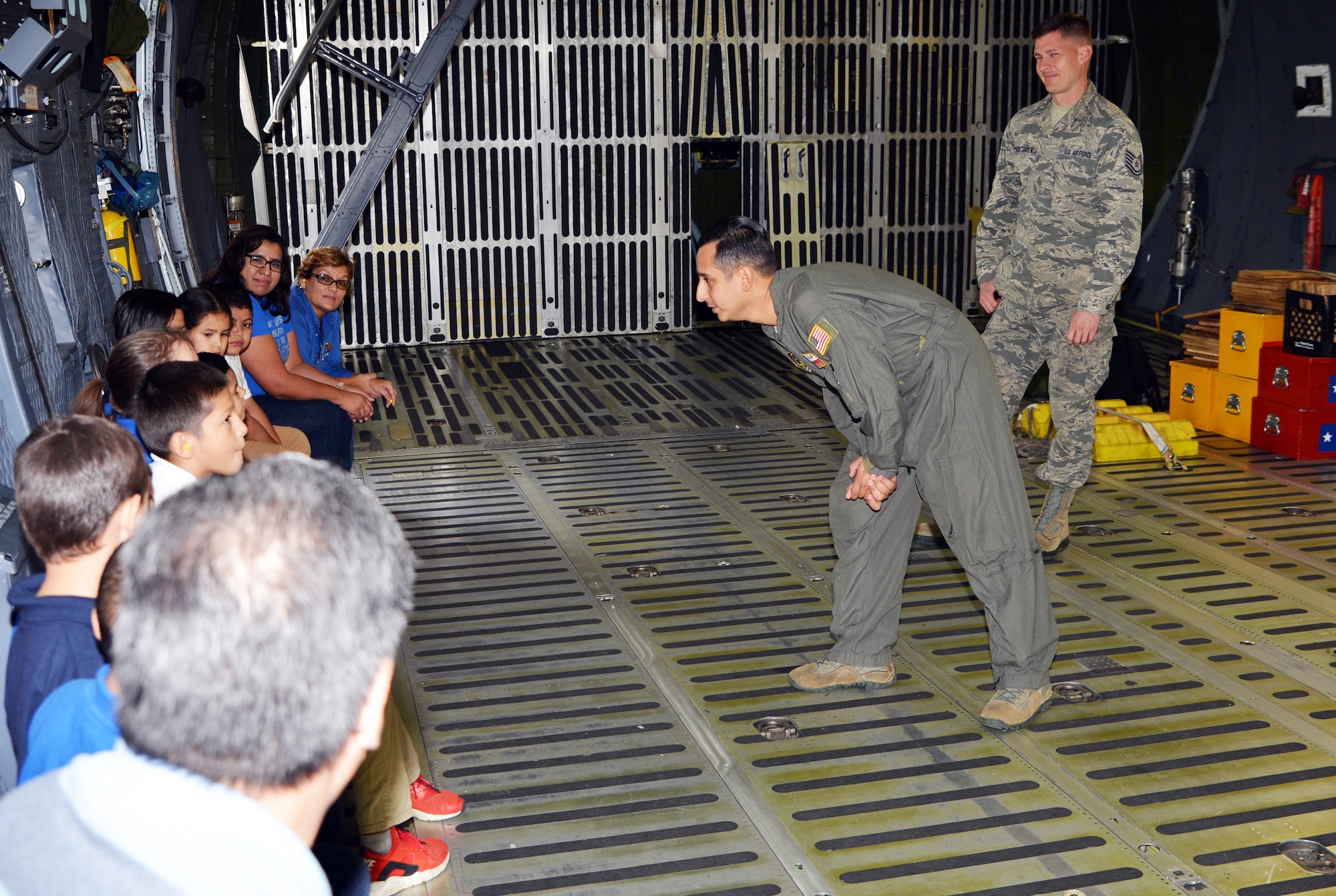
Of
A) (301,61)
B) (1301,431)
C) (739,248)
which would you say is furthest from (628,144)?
(739,248)

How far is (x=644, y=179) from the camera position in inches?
426

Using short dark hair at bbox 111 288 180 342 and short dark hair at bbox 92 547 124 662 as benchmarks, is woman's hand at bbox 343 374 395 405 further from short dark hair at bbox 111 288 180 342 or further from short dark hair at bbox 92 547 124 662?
short dark hair at bbox 92 547 124 662

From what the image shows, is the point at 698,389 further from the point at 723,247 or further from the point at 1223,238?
the point at 723,247

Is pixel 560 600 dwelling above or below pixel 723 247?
below

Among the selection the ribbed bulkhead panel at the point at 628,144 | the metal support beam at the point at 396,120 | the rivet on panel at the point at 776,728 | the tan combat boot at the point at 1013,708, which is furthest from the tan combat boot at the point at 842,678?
the ribbed bulkhead panel at the point at 628,144

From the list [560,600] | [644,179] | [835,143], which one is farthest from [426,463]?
[835,143]

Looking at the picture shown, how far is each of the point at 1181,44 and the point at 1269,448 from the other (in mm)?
4643

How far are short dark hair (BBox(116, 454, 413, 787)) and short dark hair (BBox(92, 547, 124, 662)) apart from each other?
91 centimetres

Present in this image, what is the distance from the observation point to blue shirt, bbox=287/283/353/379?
5.83 metres

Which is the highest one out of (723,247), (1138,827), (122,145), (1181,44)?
(1181,44)

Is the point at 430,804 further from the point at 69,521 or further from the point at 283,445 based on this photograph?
the point at 283,445

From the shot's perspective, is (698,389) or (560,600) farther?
(698,389)

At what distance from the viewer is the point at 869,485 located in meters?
3.68

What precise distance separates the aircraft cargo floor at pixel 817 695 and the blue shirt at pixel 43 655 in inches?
48.2
